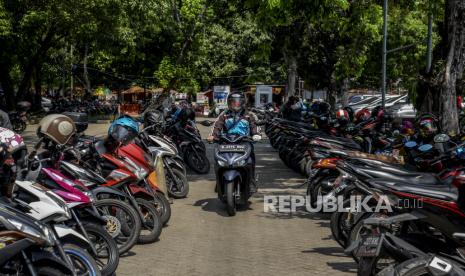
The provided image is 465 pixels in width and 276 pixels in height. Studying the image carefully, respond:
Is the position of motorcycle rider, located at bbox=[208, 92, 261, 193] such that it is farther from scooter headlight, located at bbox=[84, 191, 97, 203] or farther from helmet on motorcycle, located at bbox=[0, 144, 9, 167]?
helmet on motorcycle, located at bbox=[0, 144, 9, 167]

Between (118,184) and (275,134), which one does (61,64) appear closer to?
(275,134)

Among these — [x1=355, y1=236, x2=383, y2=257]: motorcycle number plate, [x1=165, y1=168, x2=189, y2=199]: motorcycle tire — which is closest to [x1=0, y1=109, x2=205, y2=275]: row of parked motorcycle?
[x1=165, y1=168, x2=189, y2=199]: motorcycle tire

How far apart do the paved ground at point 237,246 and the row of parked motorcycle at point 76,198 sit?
33cm

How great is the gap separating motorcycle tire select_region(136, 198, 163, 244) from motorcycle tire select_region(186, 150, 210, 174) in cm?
527

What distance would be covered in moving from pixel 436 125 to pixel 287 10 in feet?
10.4

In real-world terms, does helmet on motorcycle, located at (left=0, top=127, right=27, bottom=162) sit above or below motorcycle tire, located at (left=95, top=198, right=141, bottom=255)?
above

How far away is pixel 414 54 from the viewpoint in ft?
134

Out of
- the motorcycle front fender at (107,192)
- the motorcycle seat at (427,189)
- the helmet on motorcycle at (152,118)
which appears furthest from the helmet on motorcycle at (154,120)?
the motorcycle seat at (427,189)

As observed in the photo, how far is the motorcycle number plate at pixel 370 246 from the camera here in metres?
4.28

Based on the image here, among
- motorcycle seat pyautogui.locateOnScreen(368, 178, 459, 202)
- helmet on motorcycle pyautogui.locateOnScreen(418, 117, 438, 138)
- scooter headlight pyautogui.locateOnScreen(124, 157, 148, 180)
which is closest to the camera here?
motorcycle seat pyautogui.locateOnScreen(368, 178, 459, 202)

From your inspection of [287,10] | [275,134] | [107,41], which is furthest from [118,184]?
[107,41]

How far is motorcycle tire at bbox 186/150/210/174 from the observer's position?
12.2m

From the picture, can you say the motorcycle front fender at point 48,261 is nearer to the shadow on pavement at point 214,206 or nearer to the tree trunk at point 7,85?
the shadow on pavement at point 214,206

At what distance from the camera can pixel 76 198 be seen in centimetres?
550
